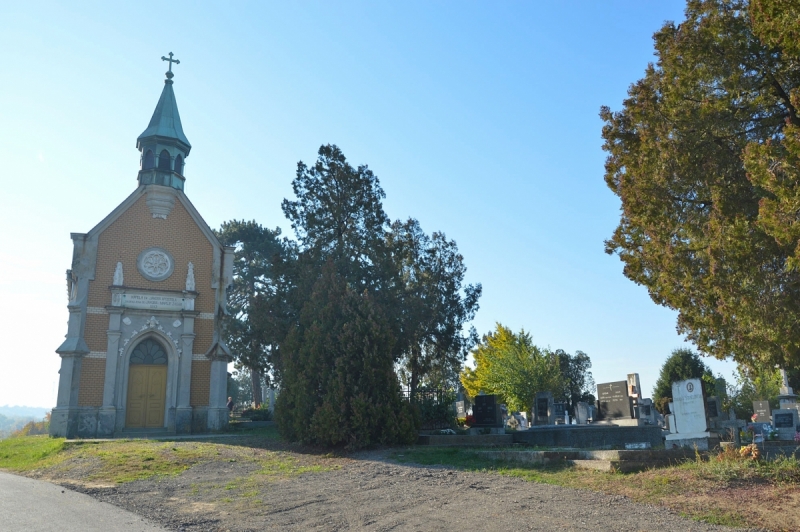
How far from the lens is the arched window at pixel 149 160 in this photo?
1016 inches

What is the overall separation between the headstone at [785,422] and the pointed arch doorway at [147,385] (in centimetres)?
2047

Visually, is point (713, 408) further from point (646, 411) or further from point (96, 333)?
point (96, 333)

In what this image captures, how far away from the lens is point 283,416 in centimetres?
1554

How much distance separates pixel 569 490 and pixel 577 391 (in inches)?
1804

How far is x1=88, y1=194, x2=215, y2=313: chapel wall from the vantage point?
23.2 meters

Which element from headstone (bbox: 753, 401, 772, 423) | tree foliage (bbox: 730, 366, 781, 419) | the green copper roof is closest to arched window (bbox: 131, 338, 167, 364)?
the green copper roof

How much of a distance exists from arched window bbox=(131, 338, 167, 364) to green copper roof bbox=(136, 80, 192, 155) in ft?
28.0

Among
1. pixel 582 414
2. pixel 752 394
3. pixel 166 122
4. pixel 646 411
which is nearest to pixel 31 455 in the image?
pixel 166 122

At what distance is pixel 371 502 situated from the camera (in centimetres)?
834

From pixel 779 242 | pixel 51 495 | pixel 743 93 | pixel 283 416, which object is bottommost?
pixel 51 495

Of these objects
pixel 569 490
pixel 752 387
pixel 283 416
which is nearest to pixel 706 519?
pixel 569 490

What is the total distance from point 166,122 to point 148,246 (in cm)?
583

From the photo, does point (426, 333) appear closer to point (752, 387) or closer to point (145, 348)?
point (145, 348)

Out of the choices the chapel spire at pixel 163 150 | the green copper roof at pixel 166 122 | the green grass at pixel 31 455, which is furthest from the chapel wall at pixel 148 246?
the green grass at pixel 31 455
